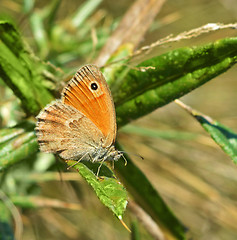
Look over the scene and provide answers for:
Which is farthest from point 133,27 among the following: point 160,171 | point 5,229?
point 160,171

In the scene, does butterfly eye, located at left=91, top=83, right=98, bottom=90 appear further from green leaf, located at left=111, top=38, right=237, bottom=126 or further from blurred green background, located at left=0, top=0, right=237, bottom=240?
blurred green background, located at left=0, top=0, right=237, bottom=240

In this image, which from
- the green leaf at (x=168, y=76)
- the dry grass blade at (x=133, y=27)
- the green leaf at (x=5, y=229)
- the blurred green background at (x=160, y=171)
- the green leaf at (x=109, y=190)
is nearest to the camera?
the green leaf at (x=109, y=190)

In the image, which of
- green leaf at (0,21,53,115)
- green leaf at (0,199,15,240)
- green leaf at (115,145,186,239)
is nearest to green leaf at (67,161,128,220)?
green leaf at (115,145,186,239)

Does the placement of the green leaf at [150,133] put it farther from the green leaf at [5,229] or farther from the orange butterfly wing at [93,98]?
the green leaf at [5,229]

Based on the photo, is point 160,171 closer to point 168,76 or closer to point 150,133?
point 150,133

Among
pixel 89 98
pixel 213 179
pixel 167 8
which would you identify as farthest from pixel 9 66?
pixel 167 8

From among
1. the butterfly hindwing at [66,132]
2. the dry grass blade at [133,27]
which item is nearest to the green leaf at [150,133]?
the butterfly hindwing at [66,132]
